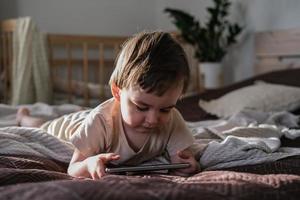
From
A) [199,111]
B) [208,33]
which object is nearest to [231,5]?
[208,33]

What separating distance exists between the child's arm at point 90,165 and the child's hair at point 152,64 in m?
0.17

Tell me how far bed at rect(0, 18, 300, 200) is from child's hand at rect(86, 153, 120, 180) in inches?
2.1

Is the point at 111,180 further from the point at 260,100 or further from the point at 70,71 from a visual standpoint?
the point at 70,71

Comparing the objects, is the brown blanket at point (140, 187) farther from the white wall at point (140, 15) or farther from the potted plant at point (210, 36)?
the potted plant at point (210, 36)

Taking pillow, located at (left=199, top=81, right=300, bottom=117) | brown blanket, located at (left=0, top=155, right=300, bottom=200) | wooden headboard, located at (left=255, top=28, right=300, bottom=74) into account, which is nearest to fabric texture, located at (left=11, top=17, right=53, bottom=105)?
pillow, located at (left=199, top=81, right=300, bottom=117)

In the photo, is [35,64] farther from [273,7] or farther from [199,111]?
[273,7]

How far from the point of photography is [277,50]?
2.93 meters

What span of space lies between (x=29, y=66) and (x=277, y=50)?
1.56m

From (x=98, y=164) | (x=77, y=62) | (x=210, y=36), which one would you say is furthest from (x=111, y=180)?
(x=77, y=62)

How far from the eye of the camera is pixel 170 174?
107 centimetres

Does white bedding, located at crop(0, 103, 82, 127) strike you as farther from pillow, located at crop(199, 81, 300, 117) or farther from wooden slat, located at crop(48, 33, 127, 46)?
wooden slat, located at crop(48, 33, 127, 46)

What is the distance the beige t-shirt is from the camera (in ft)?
3.60

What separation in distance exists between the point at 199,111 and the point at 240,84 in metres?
0.47

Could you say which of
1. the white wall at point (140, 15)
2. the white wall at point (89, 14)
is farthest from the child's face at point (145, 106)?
the white wall at point (89, 14)
